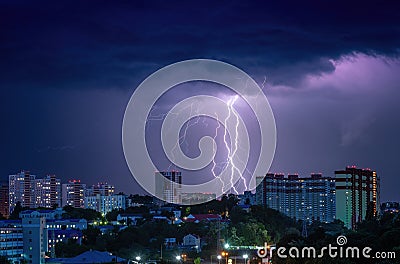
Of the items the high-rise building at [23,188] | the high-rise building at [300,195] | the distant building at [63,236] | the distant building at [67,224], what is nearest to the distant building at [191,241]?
the distant building at [63,236]

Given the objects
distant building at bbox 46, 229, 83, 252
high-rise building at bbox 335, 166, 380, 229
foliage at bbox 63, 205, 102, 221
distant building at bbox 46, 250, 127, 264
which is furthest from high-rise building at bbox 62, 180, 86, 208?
distant building at bbox 46, 250, 127, 264

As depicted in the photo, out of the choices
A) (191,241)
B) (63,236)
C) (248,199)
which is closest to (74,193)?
(248,199)

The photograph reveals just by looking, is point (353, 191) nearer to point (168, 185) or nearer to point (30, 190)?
point (168, 185)

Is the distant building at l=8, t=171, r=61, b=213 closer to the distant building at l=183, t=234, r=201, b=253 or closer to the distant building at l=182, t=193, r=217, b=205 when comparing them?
the distant building at l=182, t=193, r=217, b=205

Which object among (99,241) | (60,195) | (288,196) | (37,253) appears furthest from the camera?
(60,195)

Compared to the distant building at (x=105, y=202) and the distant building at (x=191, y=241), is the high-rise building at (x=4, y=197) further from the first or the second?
the distant building at (x=191, y=241)

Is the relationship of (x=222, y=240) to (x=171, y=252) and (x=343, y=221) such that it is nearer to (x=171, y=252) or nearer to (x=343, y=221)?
(x=171, y=252)

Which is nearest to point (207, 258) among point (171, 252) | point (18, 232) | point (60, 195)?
point (171, 252)
